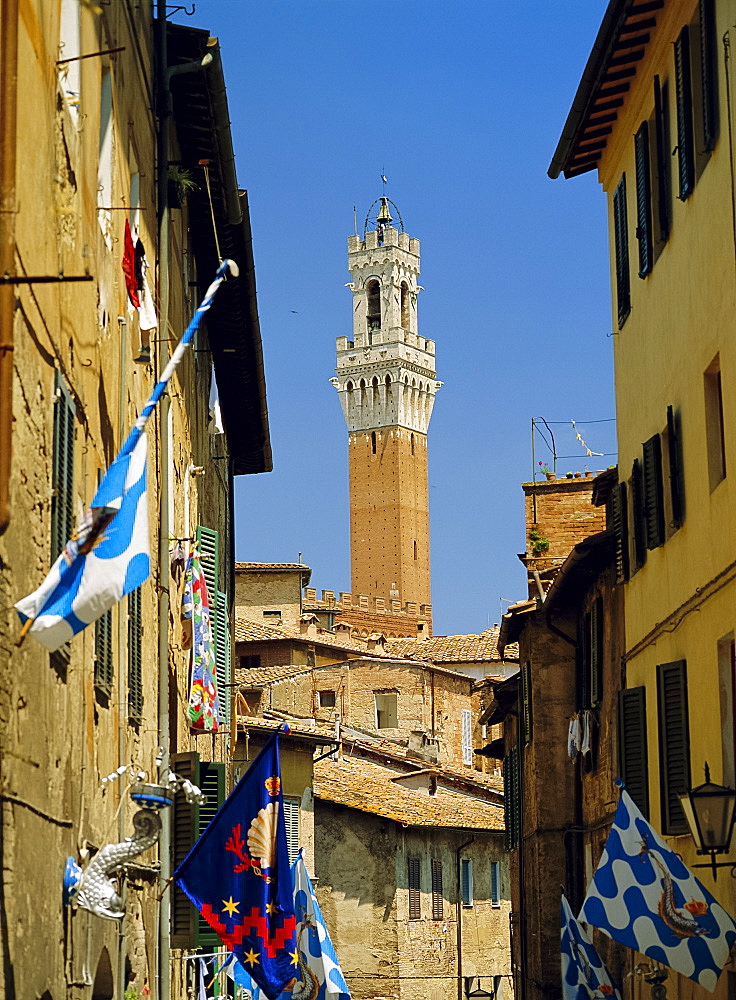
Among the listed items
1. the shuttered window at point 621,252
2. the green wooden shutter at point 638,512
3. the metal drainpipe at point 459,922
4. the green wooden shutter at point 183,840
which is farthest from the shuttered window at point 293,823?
the green wooden shutter at point 638,512

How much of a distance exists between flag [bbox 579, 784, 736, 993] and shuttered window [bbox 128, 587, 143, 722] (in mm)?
3554

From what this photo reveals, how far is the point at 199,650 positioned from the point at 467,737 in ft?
154

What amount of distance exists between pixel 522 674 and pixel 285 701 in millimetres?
32957

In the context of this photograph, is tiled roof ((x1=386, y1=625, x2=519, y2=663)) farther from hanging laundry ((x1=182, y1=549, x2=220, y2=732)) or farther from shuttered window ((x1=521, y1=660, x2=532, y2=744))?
hanging laundry ((x1=182, y1=549, x2=220, y2=732))

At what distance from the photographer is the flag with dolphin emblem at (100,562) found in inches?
254

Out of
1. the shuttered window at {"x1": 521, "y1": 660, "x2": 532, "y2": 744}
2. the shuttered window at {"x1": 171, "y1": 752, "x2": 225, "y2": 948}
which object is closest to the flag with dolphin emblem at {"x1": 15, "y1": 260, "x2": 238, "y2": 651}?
the shuttered window at {"x1": 171, "y1": 752, "x2": 225, "y2": 948}

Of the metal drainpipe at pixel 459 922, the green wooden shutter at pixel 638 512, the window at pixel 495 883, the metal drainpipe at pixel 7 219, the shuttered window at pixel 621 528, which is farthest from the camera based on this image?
the window at pixel 495 883

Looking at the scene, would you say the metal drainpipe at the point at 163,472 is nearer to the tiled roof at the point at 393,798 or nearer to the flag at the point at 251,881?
the flag at the point at 251,881

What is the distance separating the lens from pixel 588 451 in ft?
86.5

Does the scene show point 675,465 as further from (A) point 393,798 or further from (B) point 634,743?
(A) point 393,798

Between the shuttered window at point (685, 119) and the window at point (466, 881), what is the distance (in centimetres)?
3038

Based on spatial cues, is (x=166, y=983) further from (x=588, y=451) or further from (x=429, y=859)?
(x=429, y=859)

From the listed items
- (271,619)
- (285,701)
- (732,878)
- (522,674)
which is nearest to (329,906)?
(522,674)

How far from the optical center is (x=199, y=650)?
17.2m
